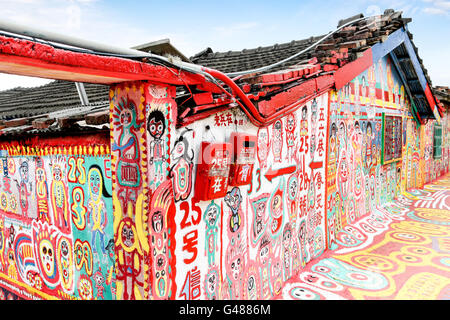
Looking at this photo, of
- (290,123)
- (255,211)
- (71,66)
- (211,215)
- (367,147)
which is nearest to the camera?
(71,66)

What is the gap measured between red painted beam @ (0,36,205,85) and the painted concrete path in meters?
2.70

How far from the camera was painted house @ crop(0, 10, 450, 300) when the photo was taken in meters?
2.09

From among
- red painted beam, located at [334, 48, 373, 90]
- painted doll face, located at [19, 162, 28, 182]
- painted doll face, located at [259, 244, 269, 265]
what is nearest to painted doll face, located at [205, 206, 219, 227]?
painted doll face, located at [259, 244, 269, 265]

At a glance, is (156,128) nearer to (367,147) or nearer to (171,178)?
(171,178)

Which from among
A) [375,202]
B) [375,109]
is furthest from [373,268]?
[375,109]

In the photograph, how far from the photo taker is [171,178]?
2.23 m

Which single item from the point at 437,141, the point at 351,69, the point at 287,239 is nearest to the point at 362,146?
the point at 351,69

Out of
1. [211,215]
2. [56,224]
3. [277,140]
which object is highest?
[277,140]

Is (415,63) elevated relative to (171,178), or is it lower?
elevated

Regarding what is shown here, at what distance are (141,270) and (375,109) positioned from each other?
553 centimetres

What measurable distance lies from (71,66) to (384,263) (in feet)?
14.4

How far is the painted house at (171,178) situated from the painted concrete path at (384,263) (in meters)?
0.20

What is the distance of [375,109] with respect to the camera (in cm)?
618

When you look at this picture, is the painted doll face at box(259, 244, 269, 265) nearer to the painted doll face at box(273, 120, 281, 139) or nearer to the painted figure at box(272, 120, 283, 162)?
the painted figure at box(272, 120, 283, 162)
